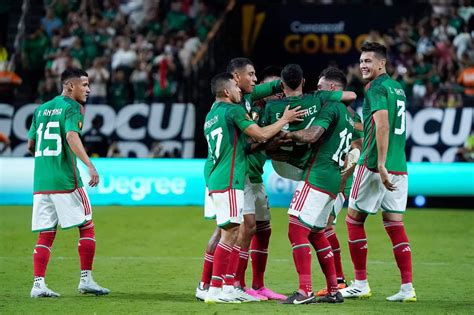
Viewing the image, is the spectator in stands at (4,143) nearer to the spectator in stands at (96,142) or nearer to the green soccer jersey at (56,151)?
the spectator in stands at (96,142)

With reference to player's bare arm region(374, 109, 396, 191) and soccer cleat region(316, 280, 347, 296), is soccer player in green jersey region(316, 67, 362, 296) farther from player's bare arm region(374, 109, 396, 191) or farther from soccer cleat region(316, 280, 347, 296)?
player's bare arm region(374, 109, 396, 191)

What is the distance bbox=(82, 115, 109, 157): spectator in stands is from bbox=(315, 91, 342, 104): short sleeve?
10412 millimetres

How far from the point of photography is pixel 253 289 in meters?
9.84

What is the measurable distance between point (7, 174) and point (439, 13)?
400 inches

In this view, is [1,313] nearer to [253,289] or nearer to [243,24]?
[253,289]

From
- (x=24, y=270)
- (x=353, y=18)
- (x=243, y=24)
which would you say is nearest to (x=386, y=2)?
(x=353, y=18)

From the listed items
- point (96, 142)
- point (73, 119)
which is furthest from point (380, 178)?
point (96, 142)

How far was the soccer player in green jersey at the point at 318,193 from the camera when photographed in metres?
9.09

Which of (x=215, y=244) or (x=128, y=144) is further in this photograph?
(x=128, y=144)

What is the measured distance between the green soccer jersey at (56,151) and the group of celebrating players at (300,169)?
4.47 ft

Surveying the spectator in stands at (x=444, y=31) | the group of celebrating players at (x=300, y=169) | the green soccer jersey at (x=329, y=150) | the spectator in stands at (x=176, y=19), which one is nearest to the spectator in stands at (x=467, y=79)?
the spectator in stands at (x=444, y=31)

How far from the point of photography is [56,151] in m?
9.73

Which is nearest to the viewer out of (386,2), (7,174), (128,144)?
(7,174)

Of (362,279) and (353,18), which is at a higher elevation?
(353,18)
